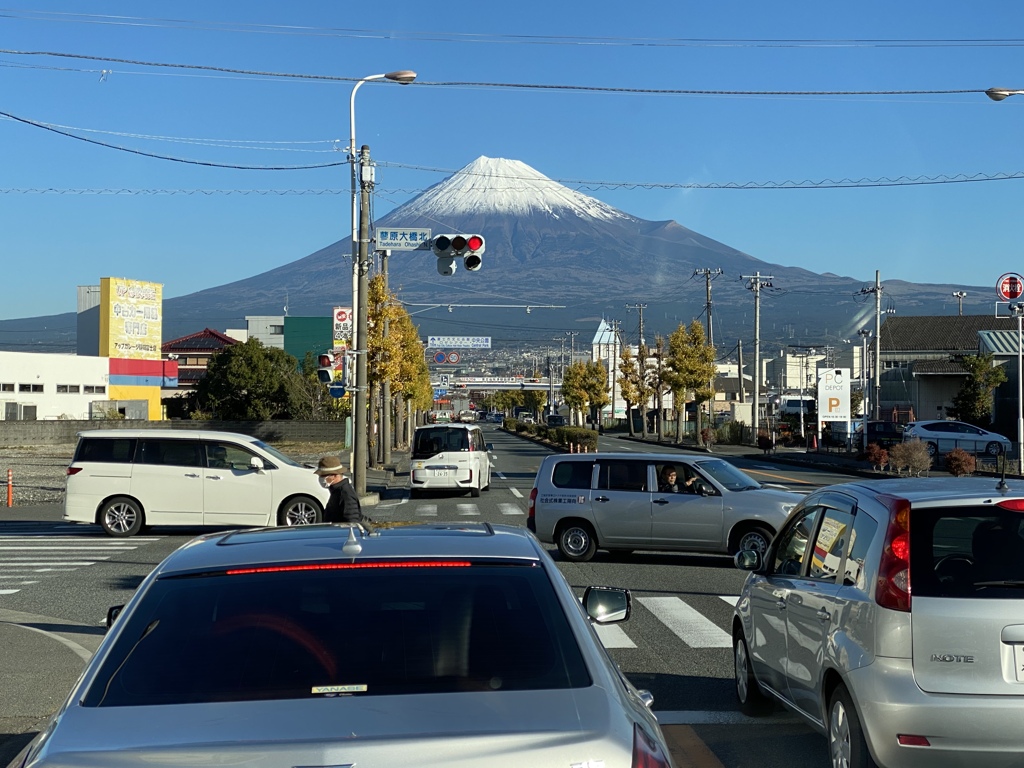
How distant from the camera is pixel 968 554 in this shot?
5973 millimetres

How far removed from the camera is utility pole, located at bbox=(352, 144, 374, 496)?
2741cm

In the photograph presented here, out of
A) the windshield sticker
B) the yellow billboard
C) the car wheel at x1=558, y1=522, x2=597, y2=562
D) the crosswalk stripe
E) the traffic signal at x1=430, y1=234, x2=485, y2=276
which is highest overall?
the yellow billboard

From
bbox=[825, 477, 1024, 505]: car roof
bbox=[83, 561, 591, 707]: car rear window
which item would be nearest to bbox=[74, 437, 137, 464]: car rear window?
bbox=[825, 477, 1024, 505]: car roof

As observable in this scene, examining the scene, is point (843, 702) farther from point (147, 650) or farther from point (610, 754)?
point (147, 650)

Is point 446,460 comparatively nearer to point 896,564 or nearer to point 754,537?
point 754,537

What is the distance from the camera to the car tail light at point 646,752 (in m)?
3.18

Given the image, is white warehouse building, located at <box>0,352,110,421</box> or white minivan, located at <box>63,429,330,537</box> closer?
white minivan, located at <box>63,429,330,537</box>

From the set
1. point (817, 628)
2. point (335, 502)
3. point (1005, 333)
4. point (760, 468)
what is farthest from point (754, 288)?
point (817, 628)

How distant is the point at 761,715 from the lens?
7.84m

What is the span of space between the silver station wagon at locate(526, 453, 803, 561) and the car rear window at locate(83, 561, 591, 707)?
497 inches

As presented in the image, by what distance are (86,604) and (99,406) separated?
75.0 meters

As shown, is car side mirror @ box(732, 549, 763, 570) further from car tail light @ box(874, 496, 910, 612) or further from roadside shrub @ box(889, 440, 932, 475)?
roadside shrub @ box(889, 440, 932, 475)

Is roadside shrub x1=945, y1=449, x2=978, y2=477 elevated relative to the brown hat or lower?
lower

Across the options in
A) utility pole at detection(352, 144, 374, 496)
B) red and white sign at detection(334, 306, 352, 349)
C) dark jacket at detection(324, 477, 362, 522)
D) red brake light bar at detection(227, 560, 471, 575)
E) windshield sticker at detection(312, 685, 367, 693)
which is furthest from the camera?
red and white sign at detection(334, 306, 352, 349)
